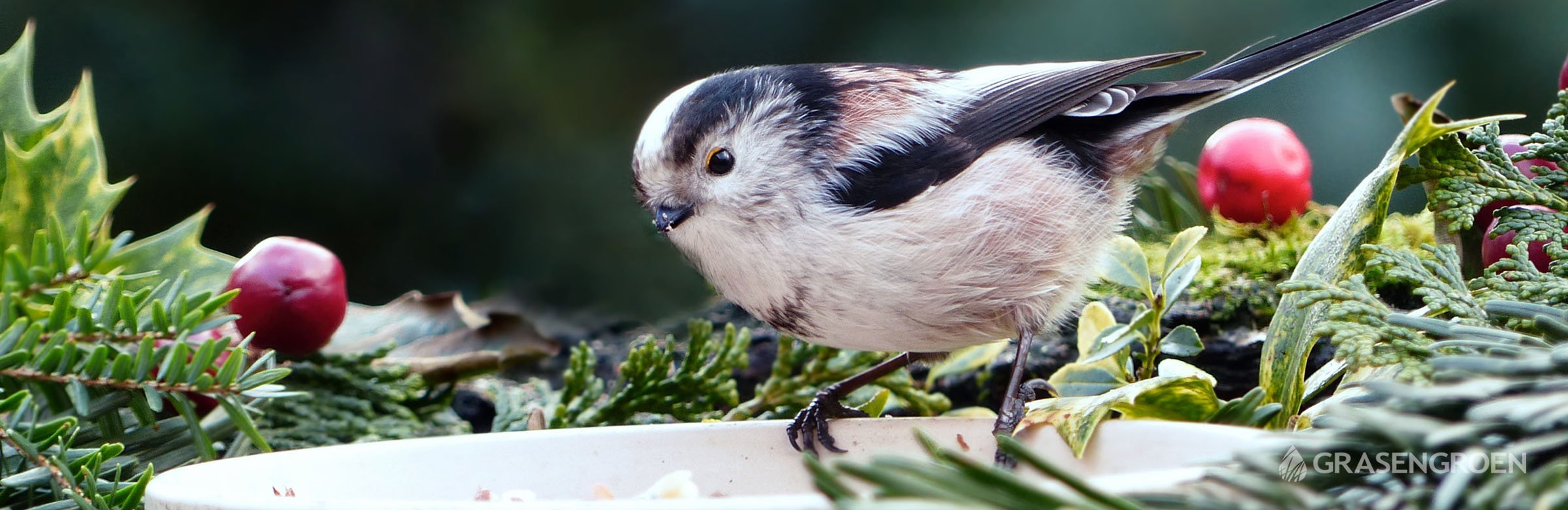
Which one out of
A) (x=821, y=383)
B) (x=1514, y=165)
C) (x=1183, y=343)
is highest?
(x=1514, y=165)

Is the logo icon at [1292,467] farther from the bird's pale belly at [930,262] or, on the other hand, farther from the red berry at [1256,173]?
the red berry at [1256,173]

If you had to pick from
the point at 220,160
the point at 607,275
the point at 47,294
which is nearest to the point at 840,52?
the point at 607,275

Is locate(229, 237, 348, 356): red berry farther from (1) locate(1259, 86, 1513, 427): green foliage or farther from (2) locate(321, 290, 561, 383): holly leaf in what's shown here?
(1) locate(1259, 86, 1513, 427): green foliage

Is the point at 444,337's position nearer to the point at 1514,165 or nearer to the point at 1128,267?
the point at 1128,267

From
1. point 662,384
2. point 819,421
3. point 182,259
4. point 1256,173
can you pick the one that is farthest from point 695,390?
point 1256,173

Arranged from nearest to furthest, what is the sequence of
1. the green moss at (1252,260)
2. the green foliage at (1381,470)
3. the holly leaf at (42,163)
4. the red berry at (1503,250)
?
the green foliage at (1381,470) → the red berry at (1503,250) → the holly leaf at (42,163) → the green moss at (1252,260)

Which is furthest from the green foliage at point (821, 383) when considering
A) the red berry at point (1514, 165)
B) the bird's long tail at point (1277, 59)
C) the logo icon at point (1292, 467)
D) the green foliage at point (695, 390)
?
the logo icon at point (1292, 467)

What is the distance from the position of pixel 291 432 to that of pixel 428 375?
0.12 meters

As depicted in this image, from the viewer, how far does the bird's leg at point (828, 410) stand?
609 mm

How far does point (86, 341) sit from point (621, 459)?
0.26m

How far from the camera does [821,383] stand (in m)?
0.85

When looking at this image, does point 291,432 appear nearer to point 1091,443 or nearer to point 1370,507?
point 1091,443

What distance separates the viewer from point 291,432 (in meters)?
0.72

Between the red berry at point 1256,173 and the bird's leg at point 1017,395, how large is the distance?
0.82 feet
